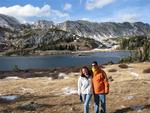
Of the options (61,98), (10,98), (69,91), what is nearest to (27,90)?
(69,91)

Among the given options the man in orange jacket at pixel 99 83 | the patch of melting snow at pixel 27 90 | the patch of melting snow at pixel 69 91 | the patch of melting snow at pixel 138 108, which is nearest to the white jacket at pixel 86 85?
the man in orange jacket at pixel 99 83

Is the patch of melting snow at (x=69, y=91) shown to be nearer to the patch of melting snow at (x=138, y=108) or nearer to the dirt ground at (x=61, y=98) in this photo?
the dirt ground at (x=61, y=98)

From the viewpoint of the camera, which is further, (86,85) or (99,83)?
(99,83)

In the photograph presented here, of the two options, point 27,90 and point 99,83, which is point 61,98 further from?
point 99,83

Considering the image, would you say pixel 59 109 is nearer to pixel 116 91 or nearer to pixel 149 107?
pixel 149 107

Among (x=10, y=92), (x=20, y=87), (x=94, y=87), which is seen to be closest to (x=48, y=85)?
(x=20, y=87)

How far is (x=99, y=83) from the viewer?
64.0ft

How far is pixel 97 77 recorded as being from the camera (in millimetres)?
19547

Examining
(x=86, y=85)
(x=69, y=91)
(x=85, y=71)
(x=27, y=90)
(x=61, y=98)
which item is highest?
(x=85, y=71)

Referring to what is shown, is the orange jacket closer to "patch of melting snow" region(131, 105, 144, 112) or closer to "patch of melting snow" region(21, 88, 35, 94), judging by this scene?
"patch of melting snow" region(131, 105, 144, 112)

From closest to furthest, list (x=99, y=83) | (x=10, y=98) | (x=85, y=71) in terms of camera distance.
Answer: (x=85, y=71), (x=99, y=83), (x=10, y=98)

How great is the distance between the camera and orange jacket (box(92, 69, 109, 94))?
19.5 m

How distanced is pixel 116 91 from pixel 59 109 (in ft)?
27.6

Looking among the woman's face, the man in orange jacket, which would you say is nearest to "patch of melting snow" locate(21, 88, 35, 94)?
the man in orange jacket
